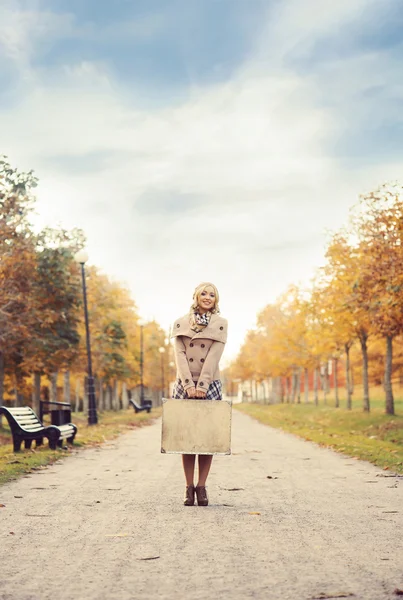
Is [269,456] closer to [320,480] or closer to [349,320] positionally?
[320,480]

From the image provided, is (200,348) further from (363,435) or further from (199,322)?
(363,435)

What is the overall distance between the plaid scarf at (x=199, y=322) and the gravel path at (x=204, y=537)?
1805 millimetres

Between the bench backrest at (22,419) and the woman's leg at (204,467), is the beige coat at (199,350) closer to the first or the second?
the woman's leg at (204,467)

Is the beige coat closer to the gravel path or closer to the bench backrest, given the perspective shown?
the gravel path

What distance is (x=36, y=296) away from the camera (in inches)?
1169

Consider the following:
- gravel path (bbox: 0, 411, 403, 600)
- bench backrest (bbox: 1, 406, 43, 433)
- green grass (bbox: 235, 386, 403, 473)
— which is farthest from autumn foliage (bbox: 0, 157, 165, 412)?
gravel path (bbox: 0, 411, 403, 600)

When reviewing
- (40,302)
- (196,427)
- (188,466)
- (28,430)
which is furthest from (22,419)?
(40,302)

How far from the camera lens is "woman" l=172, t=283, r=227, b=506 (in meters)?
7.95

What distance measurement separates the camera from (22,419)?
581 inches

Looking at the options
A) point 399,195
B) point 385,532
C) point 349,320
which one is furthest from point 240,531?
point 349,320

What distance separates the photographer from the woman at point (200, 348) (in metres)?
7.95

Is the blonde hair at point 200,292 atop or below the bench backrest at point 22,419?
atop

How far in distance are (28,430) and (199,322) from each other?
764 centimetres

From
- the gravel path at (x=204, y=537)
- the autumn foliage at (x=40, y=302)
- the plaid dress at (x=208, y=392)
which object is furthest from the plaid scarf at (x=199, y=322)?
the autumn foliage at (x=40, y=302)
